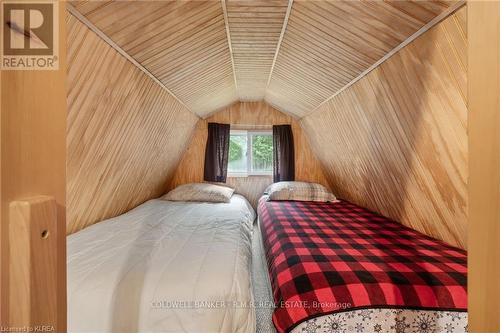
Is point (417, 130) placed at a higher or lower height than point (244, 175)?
higher

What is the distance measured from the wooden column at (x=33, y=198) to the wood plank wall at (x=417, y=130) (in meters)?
1.56

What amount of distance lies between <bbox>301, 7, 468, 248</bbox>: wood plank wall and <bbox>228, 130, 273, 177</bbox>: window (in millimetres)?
1668

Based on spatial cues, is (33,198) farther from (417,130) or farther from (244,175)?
(244,175)

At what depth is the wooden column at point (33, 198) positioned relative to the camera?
1.28 ft

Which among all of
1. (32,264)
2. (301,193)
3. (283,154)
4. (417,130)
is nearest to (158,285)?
(32,264)

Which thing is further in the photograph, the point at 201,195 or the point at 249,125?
the point at 249,125

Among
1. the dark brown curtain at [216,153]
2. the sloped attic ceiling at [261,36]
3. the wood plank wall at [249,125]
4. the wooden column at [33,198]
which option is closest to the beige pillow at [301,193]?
the wood plank wall at [249,125]

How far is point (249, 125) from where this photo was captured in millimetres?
4211

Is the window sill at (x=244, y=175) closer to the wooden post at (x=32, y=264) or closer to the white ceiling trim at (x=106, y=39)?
the white ceiling trim at (x=106, y=39)

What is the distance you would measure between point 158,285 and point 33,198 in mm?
1026

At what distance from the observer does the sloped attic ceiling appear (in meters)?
1.33

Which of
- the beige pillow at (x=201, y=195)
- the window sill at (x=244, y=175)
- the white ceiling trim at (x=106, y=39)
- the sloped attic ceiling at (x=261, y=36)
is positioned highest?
the sloped attic ceiling at (x=261, y=36)

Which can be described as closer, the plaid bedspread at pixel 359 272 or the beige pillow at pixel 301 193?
the plaid bedspread at pixel 359 272

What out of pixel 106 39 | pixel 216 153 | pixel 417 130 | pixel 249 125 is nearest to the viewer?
pixel 106 39
